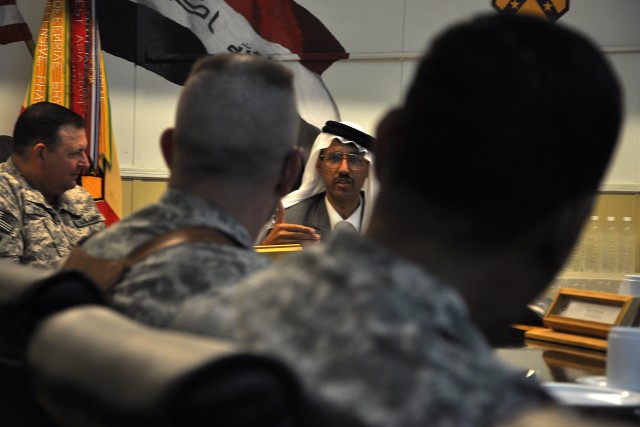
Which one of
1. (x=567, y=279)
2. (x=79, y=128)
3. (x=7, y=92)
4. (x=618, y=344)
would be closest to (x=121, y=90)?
(x=7, y=92)

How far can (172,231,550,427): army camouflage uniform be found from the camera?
66 cm

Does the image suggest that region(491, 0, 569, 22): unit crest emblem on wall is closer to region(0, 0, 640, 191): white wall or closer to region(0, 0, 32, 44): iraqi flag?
region(0, 0, 640, 191): white wall

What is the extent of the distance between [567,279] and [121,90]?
425 cm

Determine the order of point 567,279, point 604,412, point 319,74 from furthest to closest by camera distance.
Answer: point 319,74 < point 567,279 < point 604,412

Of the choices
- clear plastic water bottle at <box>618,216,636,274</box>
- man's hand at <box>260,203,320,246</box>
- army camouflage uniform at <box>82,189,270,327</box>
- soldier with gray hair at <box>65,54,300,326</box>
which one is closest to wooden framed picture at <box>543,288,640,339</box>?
man's hand at <box>260,203,320,246</box>

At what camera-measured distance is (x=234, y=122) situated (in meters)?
1.58

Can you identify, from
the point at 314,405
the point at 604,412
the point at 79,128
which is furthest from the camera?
the point at 79,128

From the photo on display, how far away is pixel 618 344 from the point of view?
1.78m

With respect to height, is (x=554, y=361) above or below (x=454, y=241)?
below

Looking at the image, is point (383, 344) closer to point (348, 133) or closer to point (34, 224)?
point (34, 224)

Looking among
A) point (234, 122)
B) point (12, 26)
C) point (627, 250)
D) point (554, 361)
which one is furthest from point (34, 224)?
point (627, 250)

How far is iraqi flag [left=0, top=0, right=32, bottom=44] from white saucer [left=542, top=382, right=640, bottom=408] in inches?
270

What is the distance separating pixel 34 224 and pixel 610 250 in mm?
4654

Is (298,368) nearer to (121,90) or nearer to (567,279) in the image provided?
(567,279)
